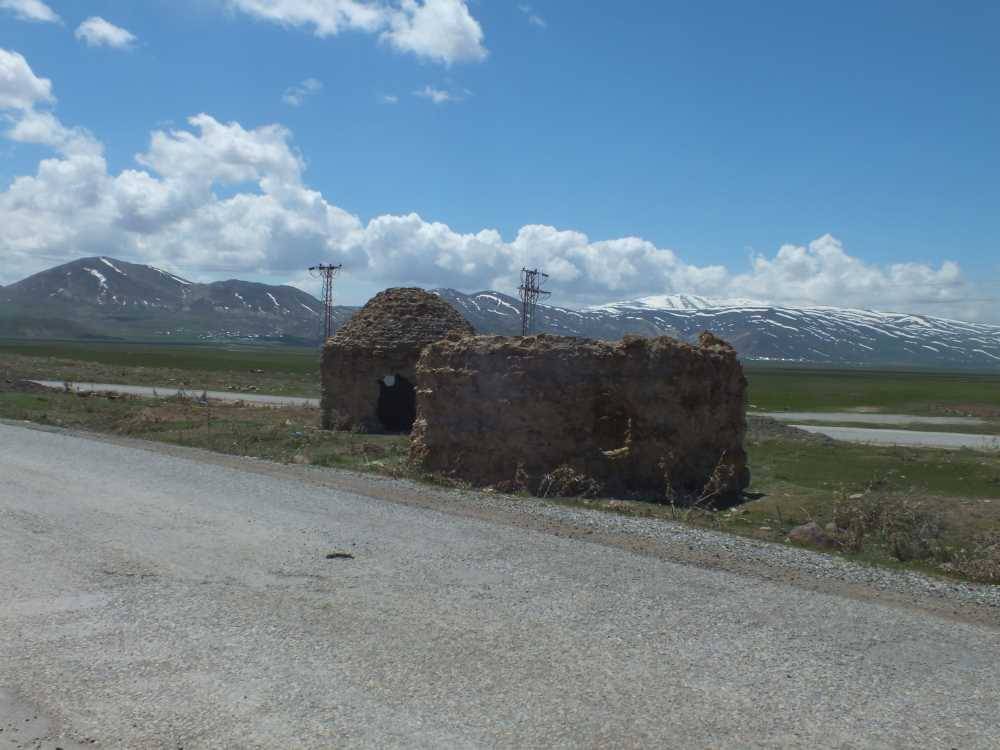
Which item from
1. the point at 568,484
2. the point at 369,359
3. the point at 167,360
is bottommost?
the point at 167,360

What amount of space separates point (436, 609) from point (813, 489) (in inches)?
514

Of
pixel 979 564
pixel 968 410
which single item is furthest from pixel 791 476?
pixel 968 410

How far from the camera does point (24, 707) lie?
5855 millimetres

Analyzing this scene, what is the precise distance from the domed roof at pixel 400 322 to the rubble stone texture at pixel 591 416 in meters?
10.4

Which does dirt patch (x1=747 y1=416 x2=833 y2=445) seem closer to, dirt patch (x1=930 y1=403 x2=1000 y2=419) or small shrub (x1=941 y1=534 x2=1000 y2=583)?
small shrub (x1=941 y1=534 x2=1000 y2=583)

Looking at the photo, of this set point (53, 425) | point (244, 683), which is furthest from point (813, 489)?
point (53, 425)

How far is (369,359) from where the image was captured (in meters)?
28.1

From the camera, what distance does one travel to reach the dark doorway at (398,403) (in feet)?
100.0

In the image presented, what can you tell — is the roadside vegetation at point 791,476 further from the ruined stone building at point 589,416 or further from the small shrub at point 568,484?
the ruined stone building at point 589,416

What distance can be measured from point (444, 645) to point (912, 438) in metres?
35.3

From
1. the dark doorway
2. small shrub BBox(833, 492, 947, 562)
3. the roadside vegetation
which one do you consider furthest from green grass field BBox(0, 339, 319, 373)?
small shrub BBox(833, 492, 947, 562)

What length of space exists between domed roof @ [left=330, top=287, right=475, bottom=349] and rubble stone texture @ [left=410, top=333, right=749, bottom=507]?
10.4m

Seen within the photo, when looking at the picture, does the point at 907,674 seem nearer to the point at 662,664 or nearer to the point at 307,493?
the point at 662,664

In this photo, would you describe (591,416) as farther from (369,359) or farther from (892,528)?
(369,359)
